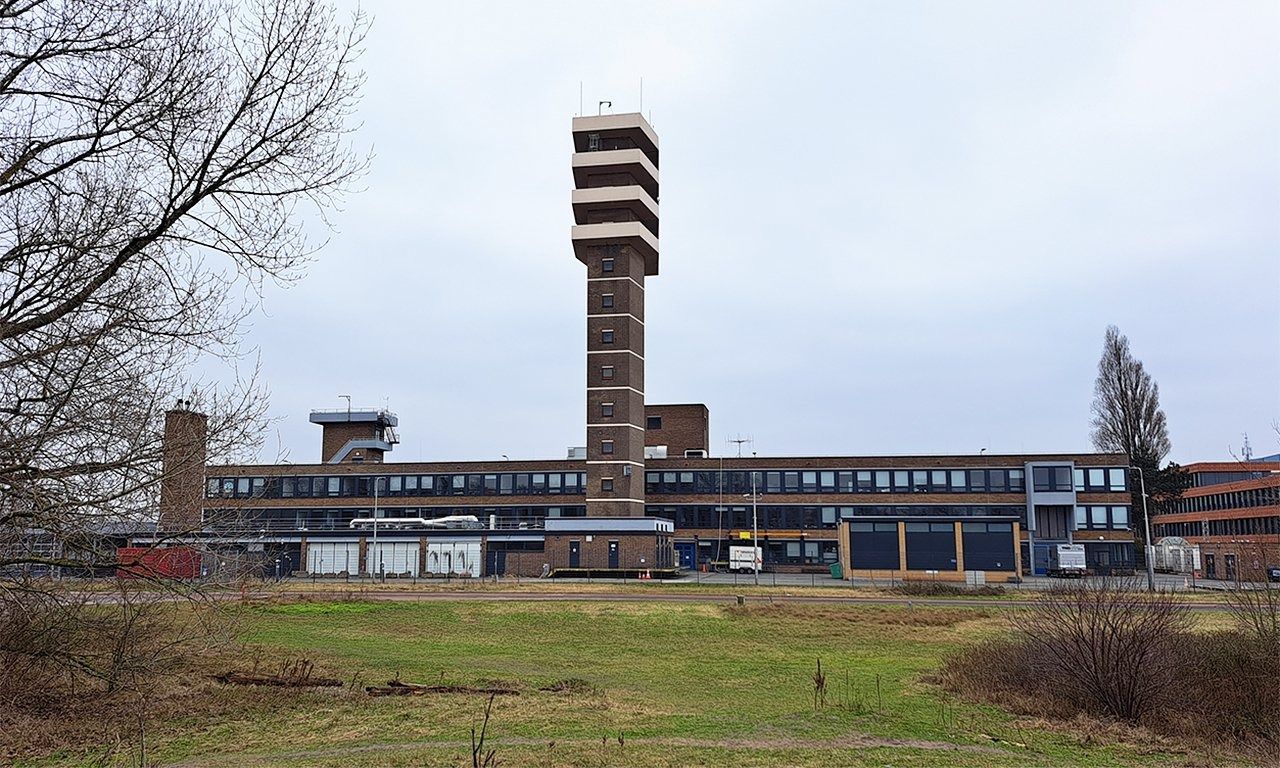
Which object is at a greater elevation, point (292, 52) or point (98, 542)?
point (292, 52)

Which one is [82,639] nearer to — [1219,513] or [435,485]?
[435,485]

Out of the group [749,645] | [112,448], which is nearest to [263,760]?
[112,448]

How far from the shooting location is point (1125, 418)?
98.9m

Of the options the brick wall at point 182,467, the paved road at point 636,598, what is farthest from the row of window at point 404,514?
the brick wall at point 182,467

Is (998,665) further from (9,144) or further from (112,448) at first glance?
(9,144)

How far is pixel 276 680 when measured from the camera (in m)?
23.9

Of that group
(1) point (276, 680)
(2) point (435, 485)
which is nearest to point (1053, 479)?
(2) point (435, 485)

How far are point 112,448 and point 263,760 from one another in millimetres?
6560

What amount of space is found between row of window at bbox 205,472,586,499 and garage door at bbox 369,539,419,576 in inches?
635

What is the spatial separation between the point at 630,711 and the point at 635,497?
61.6 m

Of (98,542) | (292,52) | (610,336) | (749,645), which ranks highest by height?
(610,336)

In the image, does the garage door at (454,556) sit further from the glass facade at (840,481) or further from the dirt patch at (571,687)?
the dirt patch at (571,687)

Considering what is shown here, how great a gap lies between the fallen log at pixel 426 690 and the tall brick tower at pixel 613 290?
187 feet

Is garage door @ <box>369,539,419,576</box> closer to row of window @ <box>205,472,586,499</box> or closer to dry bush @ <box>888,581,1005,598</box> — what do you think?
row of window @ <box>205,472,586,499</box>
